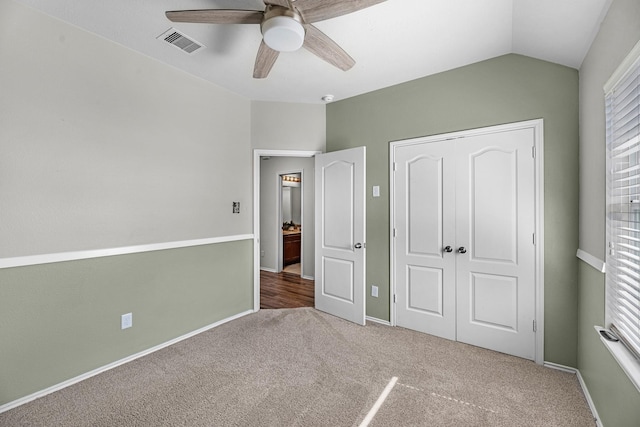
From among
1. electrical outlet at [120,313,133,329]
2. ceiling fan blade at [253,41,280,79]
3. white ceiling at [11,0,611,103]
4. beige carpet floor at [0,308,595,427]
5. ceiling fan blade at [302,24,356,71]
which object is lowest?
beige carpet floor at [0,308,595,427]

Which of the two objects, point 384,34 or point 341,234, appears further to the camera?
point 341,234

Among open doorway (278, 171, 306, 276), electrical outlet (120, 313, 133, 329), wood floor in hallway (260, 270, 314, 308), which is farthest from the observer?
open doorway (278, 171, 306, 276)

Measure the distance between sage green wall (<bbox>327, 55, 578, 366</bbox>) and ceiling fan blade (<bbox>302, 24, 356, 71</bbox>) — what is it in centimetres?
118

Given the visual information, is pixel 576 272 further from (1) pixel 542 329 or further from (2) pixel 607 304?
(2) pixel 607 304

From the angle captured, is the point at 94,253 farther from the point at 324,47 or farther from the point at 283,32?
the point at 324,47

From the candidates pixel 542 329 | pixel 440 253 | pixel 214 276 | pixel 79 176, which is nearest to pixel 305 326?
pixel 214 276

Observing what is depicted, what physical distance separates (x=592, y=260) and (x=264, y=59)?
259cm

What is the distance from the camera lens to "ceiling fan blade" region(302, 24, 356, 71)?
1764 millimetres

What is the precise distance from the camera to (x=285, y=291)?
4543mm

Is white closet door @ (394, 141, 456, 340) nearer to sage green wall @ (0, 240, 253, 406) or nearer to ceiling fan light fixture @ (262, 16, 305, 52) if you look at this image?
ceiling fan light fixture @ (262, 16, 305, 52)

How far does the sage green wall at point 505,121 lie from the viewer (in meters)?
2.30

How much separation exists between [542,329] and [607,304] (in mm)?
920

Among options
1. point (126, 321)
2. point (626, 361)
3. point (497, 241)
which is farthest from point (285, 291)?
point (626, 361)

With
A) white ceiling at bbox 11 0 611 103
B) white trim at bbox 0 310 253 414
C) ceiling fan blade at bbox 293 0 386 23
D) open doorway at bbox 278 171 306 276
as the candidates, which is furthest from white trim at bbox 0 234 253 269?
open doorway at bbox 278 171 306 276
